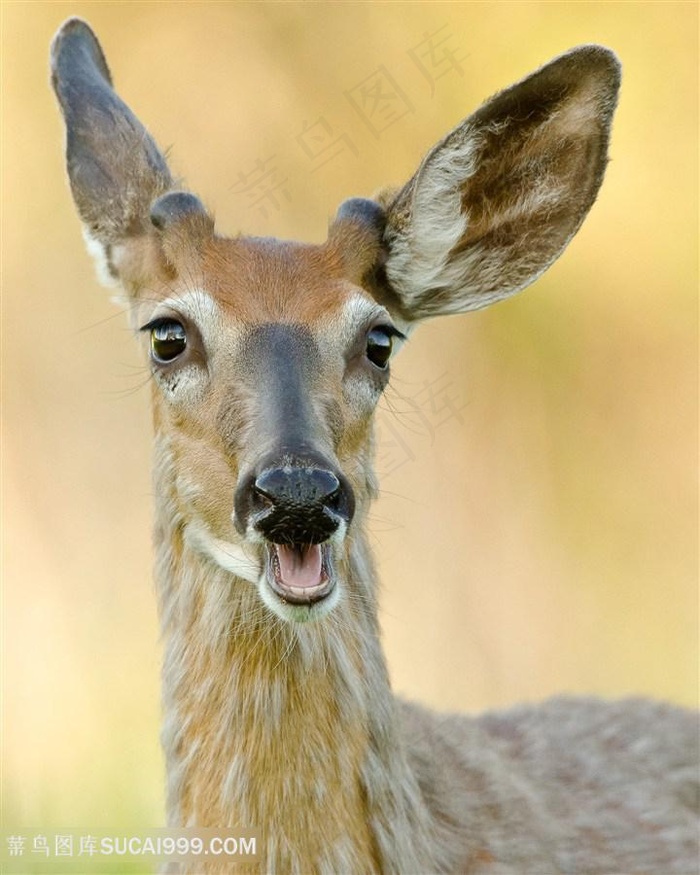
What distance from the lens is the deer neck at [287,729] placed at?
6.09m

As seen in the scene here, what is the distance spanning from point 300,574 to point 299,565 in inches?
1.4

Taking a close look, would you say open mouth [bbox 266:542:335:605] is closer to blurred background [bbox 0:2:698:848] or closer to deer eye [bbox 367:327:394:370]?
deer eye [bbox 367:327:394:370]

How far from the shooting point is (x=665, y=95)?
14.4 m

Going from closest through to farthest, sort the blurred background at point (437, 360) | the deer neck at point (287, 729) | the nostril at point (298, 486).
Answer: the nostril at point (298, 486) → the deer neck at point (287, 729) → the blurred background at point (437, 360)

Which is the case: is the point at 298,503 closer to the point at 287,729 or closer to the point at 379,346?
the point at 287,729

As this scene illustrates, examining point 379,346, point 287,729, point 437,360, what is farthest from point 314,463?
point 437,360

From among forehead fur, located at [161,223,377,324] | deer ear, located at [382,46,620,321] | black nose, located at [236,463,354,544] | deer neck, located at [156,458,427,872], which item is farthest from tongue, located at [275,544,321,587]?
deer ear, located at [382,46,620,321]

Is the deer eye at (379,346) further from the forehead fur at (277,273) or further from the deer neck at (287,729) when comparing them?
the deer neck at (287,729)

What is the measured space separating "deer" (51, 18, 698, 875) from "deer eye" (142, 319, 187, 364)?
11mm

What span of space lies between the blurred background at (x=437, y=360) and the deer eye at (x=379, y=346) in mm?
5070

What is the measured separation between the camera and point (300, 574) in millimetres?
5660

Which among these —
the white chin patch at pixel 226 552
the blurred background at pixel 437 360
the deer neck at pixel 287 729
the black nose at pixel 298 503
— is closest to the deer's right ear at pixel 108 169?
the white chin patch at pixel 226 552

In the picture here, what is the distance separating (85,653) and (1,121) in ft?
16.9

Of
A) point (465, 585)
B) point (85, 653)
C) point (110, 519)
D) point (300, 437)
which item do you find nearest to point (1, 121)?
point (110, 519)
